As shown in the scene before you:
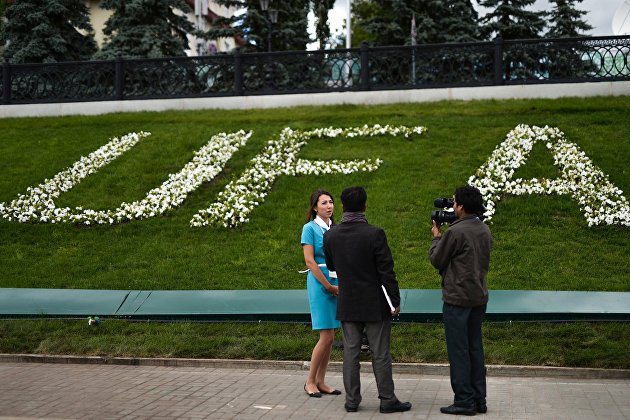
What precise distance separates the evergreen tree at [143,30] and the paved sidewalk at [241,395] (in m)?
23.8

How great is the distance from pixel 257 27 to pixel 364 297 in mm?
31320

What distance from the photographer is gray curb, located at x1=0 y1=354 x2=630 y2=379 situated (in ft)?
28.4

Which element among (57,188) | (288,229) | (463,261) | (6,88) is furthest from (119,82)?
(463,261)

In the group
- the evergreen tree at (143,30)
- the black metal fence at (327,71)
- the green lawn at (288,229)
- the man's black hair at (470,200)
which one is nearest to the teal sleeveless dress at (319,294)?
the man's black hair at (470,200)

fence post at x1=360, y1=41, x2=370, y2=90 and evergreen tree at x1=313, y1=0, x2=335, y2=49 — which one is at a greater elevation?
evergreen tree at x1=313, y1=0, x2=335, y2=49

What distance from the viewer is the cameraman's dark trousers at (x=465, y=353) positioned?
23.3ft

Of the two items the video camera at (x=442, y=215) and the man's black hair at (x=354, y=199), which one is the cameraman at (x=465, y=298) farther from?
the man's black hair at (x=354, y=199)

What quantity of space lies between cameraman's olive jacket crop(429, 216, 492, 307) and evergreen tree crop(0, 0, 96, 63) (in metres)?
28.2

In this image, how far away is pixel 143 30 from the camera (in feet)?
105

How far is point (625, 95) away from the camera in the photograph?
840 inches

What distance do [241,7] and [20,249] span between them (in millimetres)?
24023

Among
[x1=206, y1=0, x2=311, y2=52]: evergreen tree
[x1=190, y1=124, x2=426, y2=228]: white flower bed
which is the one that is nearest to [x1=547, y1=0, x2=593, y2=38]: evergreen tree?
[x1=206, y1=0, x2=311, y2=52]: evergreen tree

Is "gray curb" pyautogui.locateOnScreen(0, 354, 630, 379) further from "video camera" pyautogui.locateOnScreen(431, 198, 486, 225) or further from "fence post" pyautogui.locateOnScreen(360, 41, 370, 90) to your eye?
"fence post" pyautogui.locateOnScreen(360, 41, 370, 90)

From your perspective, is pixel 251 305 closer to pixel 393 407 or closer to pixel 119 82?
pixel 393 407
